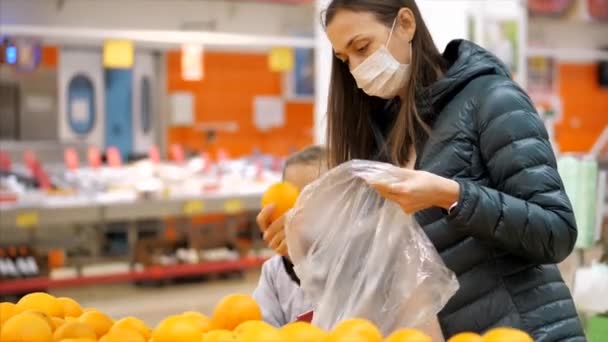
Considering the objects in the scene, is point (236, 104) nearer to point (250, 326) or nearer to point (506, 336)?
point (250, 326)

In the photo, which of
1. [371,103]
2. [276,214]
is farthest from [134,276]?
[371,103]

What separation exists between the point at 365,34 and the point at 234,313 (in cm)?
64

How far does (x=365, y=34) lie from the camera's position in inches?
71.0

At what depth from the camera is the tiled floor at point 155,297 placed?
6.69 m

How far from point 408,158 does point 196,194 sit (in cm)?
572

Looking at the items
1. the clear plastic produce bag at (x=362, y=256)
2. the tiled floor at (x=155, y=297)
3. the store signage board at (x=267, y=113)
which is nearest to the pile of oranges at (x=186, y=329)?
the clear plastic produce bag at (x=362, y=256)

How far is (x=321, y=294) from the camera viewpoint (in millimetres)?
1834

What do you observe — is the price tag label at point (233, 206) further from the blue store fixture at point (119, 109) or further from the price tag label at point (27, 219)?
the blue store fixture at point (119, 109)

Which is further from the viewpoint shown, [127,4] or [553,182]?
[127,4]

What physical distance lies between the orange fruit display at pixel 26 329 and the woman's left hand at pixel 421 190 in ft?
2.14

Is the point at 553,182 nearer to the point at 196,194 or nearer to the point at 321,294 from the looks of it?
the point at 321,294

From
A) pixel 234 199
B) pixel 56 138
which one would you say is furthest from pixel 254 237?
pixel 56 138

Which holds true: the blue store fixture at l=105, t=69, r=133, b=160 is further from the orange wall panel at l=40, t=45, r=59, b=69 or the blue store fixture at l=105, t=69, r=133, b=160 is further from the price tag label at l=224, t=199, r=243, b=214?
the price tag label at l=224, t=199, r=243, b=214

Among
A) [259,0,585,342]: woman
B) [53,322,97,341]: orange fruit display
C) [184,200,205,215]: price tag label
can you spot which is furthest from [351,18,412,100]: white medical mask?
[184,200,205,215]: price tag label
